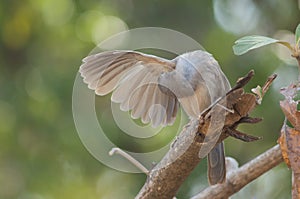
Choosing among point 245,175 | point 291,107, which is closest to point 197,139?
point 291,107

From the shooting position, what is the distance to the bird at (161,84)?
1036mm

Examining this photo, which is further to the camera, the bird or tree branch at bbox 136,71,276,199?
the bird

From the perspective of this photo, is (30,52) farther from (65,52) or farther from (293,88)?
(293,88)

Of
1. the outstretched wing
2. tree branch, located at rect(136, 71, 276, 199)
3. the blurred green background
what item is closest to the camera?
tree branch, located at rect(136, 71, 276, 199)

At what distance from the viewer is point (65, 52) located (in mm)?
2035

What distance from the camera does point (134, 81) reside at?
1.14 meters

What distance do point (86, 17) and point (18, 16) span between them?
242 millimetres

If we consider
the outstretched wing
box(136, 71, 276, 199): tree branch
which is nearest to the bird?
the outstretched wing

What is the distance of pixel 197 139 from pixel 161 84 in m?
0.33

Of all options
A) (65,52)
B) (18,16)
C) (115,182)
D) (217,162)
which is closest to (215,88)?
(217,162)

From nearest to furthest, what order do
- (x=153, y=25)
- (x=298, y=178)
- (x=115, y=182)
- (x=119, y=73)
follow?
1. (x=298, y=178)
2. (x=119, y=73)
3. (x=115, y=182)
4. (x=153, y=25)

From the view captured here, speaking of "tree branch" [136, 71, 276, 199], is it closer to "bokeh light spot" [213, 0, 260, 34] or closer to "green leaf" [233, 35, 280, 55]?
"green leaf" [233, 35, 280, 55]

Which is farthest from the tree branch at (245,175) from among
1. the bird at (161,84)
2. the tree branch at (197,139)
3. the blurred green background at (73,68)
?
the blurred green background at (73,68)

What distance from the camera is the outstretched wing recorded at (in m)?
1.03
